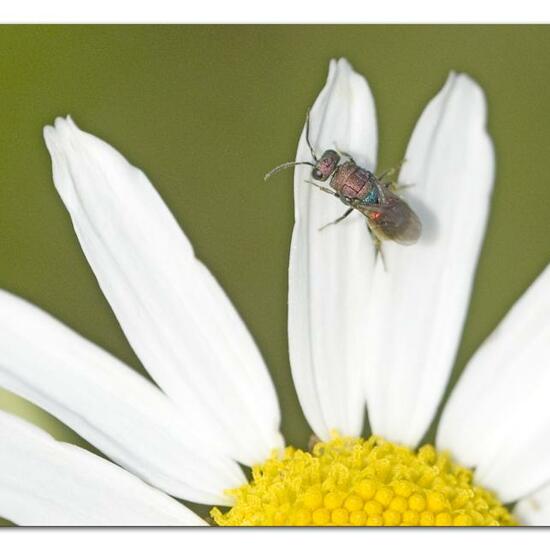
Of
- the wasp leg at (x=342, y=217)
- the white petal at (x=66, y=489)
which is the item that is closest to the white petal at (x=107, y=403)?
the white petal at (x=66, y=489)

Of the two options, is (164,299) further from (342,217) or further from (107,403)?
(342,217)

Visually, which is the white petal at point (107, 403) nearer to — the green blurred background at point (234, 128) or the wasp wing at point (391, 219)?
the green blurred background at point (234, 128)

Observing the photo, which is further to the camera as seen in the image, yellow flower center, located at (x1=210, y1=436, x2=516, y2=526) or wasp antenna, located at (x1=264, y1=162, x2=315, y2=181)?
wasp antenna, located at (x1=264, y1=162, x2=315, y2=181)

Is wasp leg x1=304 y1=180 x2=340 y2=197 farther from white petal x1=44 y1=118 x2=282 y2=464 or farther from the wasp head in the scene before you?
white petal x1=44 y1=118 x2=282 y2=464

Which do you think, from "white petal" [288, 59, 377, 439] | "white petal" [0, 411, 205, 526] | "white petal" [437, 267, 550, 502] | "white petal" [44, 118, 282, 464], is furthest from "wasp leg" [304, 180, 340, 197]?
"white petal" [0, 411, 205, 526]

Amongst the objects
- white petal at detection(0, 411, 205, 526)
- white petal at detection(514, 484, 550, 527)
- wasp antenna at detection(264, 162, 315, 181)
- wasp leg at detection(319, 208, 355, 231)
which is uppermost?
wasp antenna at detection(264, 162, 315, 181)

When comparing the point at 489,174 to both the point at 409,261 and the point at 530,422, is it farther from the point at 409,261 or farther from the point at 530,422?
the point at 530,422
